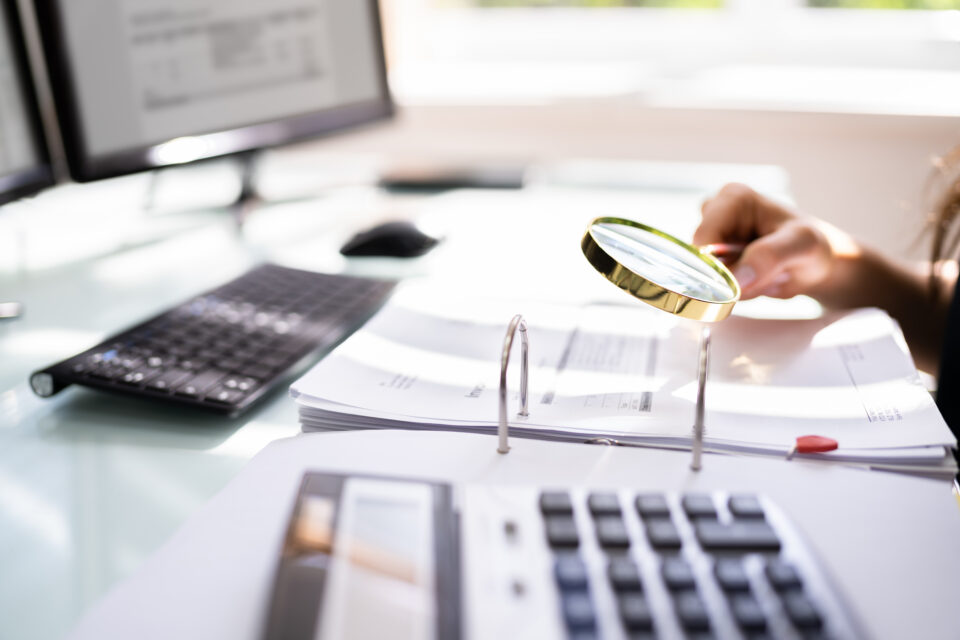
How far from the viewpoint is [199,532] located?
380 mm

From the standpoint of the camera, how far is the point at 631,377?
0.55 meters

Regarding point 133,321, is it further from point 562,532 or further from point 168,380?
point 562,532

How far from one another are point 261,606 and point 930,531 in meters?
0.31

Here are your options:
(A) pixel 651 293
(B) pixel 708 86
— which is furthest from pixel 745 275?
(B) pixel 708 86

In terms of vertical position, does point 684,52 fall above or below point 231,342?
above

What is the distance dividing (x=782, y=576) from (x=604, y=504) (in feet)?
0.25

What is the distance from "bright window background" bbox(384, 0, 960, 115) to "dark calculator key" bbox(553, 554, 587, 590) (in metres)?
1.53

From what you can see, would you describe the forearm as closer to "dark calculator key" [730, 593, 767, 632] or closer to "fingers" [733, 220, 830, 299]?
"fingers" [733, 220, 830, 299]

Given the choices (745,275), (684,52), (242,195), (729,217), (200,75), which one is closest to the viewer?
(745,275)

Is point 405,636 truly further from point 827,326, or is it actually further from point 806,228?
point 806,228

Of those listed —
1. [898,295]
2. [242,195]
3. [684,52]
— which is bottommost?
[898,295]

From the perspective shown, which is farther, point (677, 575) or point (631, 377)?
point (631, 377)

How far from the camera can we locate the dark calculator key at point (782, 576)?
314mm

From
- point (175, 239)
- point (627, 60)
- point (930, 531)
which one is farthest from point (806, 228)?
point (627, 60)
